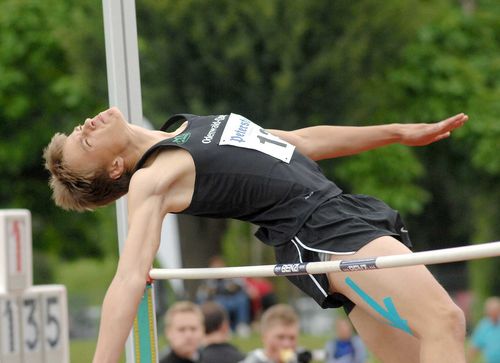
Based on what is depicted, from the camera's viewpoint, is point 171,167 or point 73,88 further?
point 73,88

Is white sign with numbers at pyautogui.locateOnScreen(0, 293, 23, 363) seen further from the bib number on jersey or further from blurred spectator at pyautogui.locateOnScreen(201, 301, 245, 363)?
the bib number on jersey

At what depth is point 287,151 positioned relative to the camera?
4.59 meters

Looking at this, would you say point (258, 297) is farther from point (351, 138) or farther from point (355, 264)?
point (355, 264)

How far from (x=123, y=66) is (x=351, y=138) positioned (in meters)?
1.09

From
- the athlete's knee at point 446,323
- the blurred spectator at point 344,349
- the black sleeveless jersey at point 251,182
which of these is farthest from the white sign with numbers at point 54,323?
the blurred spectator at point 344,349

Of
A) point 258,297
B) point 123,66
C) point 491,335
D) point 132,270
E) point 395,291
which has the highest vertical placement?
point 258,297

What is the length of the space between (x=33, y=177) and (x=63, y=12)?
3.46 m

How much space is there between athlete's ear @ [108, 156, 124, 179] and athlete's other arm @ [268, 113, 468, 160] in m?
0.61

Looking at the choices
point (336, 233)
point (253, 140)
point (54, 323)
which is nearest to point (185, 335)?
point (54, 323)

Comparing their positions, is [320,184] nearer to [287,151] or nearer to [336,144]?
[287,151]

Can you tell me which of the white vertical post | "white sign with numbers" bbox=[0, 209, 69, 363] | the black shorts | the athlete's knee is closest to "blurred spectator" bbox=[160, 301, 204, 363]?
"white sign with numbers" bbox=[0, 209, 69, 363]

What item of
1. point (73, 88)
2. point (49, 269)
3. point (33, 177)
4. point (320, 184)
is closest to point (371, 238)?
point (320, 184)

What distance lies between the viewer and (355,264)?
4094 mm

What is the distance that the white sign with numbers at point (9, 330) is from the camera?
5.62 m
